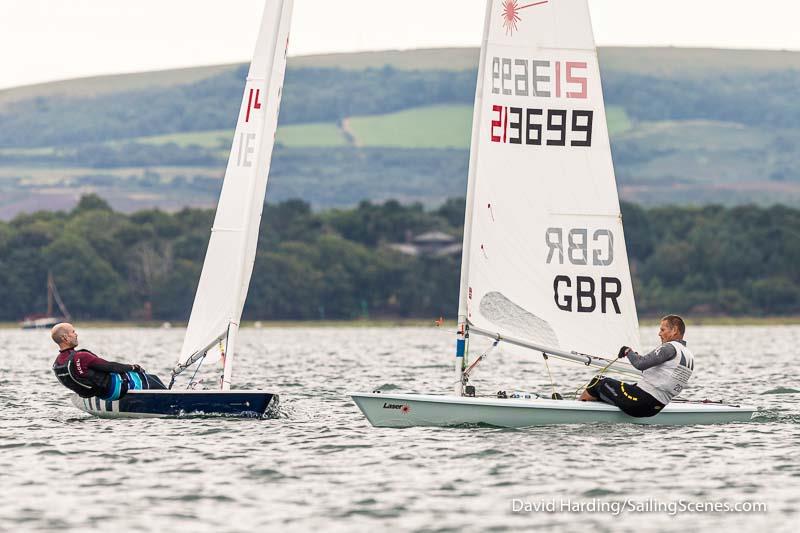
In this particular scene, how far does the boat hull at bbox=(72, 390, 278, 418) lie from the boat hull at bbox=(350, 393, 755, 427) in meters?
2.07

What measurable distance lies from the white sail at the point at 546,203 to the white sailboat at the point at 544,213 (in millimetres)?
15

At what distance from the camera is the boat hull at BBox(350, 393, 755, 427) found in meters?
21.7


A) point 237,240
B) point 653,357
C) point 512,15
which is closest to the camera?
point 653,357

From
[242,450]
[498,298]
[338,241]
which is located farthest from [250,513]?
[338,241]

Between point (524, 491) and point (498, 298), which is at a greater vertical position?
point (498, 298)

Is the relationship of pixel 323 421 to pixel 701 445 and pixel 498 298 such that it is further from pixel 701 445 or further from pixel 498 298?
pixel 701 445

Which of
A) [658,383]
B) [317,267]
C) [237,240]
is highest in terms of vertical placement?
[317,267]

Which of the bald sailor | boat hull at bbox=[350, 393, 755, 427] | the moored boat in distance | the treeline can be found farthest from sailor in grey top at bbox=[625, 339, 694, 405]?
the treeline

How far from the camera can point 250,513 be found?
1597 centimetres

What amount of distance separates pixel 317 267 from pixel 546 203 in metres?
113

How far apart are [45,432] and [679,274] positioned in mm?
119199

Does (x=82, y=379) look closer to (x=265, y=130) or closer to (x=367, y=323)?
(x=265, y=130)

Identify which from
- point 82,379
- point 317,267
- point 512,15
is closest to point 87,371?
point 82,379

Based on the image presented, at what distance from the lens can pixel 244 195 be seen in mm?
24125
